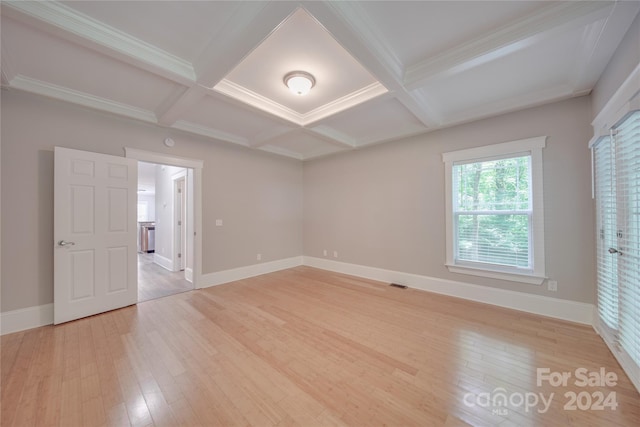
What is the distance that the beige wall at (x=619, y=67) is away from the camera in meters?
1.71

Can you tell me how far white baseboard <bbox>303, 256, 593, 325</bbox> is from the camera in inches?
108

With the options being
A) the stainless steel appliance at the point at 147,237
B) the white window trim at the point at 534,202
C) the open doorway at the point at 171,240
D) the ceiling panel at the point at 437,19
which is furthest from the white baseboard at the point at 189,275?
the ceiling panel at the point at 437,19

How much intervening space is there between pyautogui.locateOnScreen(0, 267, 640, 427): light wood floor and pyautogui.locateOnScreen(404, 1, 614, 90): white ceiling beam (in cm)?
270

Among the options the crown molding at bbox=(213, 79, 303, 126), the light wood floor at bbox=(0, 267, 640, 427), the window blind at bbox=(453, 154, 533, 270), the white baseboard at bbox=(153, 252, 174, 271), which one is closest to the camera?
the light wood floor at bbox=(0, 267, 640, 427)

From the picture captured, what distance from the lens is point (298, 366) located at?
2000mm

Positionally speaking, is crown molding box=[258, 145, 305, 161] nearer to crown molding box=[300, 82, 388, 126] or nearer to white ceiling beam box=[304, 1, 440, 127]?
crown molding box=[300, 82, 388, 126]

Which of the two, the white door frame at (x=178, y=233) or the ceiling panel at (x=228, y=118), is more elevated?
the ceiling panel at (x=228, y=118)

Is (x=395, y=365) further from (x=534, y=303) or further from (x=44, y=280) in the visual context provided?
(x=44, y=280)

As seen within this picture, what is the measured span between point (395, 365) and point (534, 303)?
233 centimetres

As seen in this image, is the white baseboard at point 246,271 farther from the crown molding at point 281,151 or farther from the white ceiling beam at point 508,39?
the white ceiling beam at point 508,39

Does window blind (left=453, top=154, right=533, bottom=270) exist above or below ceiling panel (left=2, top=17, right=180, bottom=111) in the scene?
below

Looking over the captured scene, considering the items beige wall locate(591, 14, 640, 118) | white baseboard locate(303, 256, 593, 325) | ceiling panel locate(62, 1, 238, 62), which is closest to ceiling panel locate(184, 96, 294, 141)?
ceiling panel locate(62, 1, 238, 62)

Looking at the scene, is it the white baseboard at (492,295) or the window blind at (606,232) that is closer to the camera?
the window blind at (606,232)

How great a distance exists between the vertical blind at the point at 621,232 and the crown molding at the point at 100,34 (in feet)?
12.9
